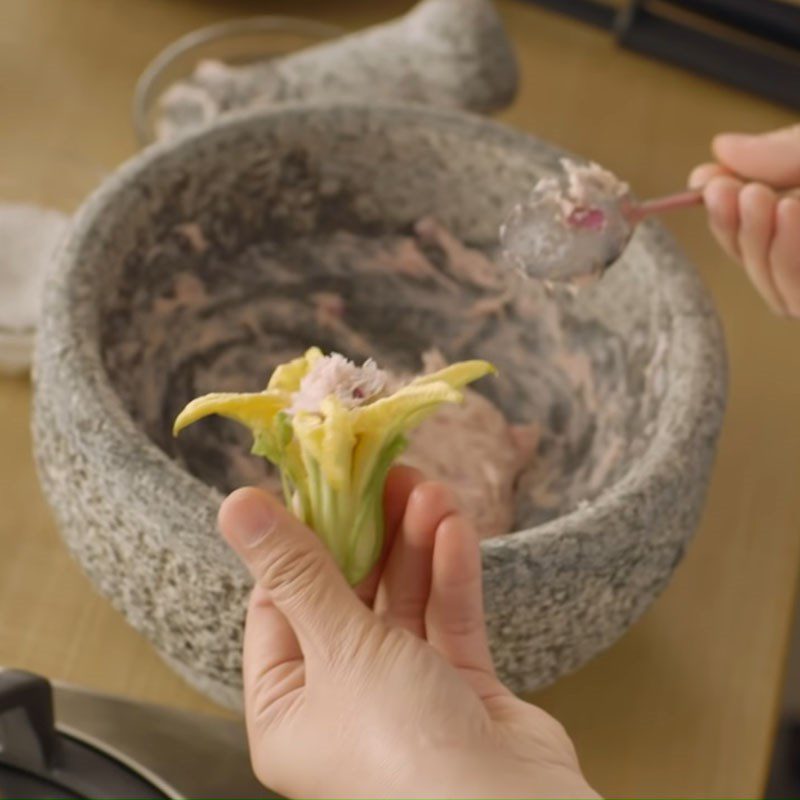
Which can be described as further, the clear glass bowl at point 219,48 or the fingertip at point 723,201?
the clear glass bowl at point 219,48

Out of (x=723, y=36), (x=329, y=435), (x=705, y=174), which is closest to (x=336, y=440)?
(x=329, y=435)

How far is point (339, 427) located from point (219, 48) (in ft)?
1.90

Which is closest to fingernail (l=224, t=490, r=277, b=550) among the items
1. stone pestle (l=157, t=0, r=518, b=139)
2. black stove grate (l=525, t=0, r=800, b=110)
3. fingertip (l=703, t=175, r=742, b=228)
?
fingertip (l=703, t=175, r=742, b=228)

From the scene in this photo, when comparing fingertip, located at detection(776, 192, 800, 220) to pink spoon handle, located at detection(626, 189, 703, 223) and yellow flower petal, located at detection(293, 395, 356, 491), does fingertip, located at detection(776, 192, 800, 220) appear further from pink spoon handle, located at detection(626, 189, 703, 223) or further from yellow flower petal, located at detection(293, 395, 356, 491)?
yellow flower petal, located at detection(293, 395, 356, 491)

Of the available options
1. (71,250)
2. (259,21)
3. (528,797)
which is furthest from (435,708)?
(259,21)

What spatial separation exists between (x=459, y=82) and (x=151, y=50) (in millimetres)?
265

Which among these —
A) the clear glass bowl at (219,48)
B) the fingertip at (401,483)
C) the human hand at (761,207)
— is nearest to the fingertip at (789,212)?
the human hand at (761,207)

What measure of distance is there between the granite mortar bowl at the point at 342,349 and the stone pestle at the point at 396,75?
0.15m

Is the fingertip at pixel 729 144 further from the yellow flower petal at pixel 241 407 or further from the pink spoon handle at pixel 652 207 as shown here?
the yellow flower petal at pixel 241 407

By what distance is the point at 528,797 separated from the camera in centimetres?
41

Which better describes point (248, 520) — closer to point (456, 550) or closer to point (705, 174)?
point (456, 550)

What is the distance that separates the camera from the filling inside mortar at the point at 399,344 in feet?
2.15

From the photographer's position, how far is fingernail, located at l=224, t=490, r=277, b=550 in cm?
41

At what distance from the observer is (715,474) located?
0.76 m
